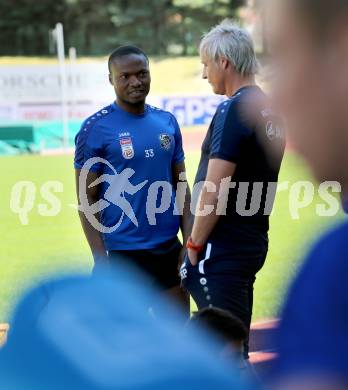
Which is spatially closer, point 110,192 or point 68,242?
point 110,192

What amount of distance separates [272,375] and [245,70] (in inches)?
93.4

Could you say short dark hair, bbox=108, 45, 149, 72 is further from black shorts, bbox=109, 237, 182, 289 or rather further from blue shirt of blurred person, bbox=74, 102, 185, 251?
black shorts, bbox=109, 237, 182, 289

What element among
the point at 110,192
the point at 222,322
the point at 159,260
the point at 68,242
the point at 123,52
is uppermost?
the point at 123,52

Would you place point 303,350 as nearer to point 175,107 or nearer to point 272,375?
point 272,375

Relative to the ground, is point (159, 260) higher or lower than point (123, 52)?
lower

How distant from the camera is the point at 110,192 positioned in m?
3.97

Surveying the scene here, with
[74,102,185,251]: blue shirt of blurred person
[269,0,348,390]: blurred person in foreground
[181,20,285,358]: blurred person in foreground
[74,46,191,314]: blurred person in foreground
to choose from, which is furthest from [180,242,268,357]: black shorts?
[269,0,348,390]: blurred person in foreground

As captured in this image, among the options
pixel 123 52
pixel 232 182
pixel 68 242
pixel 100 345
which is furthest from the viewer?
pixel 68 242

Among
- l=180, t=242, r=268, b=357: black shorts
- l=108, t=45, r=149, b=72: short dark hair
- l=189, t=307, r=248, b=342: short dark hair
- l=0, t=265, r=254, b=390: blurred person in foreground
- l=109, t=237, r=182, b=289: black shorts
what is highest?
l=108, t=45, r=149, b=72: short dark hair

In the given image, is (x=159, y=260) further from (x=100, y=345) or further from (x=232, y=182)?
(x=100, y=345)

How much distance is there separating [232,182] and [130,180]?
88 centimetres

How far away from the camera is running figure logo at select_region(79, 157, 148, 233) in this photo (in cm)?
395

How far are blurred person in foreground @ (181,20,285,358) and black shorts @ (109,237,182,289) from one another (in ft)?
1.95

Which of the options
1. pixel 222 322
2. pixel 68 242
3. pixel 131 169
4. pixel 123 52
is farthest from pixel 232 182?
pixel 68 242
